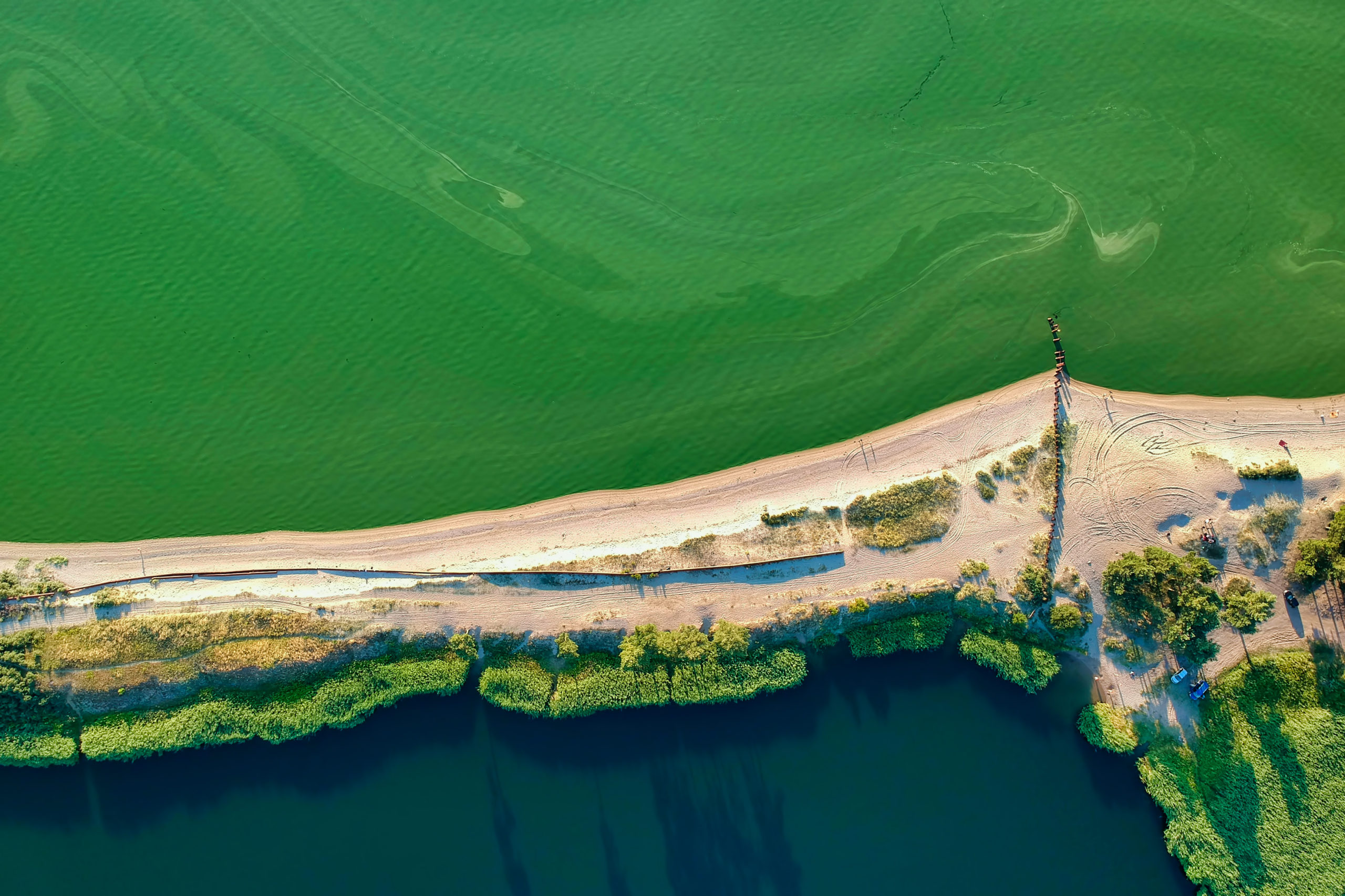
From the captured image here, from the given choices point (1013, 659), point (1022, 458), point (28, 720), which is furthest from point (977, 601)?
point (28, 720)

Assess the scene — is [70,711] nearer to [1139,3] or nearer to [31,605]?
[31,605]

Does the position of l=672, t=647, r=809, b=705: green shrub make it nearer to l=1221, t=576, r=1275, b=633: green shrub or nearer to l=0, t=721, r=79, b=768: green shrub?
l=1221, t=576, r=1275, b=633: green shrub

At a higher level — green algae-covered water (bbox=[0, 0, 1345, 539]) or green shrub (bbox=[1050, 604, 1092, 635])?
green algae-covered water (bbox=[0, 0, 1345, 539])

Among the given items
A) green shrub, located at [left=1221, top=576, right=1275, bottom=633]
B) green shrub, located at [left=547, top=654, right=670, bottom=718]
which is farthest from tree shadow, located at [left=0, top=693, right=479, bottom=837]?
green shrub, located at [left=1221, top=576, right=1275, bottom=633]

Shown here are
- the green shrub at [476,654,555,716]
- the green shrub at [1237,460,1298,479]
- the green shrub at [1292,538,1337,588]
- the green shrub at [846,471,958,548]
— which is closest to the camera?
the green shrub at [1292,538,1337,588]

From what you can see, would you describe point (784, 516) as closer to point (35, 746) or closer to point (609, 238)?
point (609, 238)
